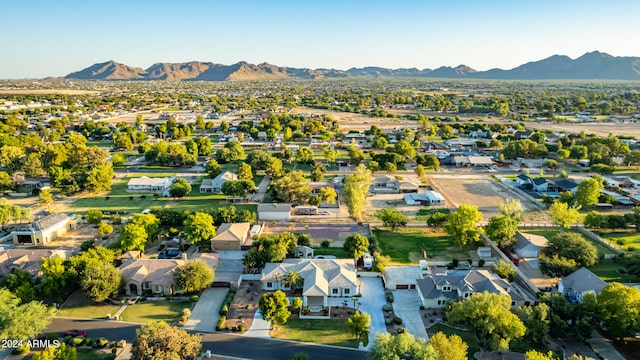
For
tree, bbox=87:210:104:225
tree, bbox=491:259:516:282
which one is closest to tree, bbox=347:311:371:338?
tree, bbox=491:259:516:282

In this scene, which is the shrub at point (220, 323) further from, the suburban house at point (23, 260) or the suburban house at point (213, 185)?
the suburban house at point (213, 185)

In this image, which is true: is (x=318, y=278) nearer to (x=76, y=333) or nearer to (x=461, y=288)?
(x=461, y=288)

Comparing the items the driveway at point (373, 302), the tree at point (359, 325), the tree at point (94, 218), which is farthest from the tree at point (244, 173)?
the tree at point (359, 325)

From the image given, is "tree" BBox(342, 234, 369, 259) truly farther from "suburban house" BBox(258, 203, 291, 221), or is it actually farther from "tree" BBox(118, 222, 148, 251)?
"tree" BBox(118, 222, 148, 251)

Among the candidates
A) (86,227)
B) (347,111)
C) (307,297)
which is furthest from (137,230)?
(347,111)

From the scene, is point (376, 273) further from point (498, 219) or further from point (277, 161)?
point (277, 161)
